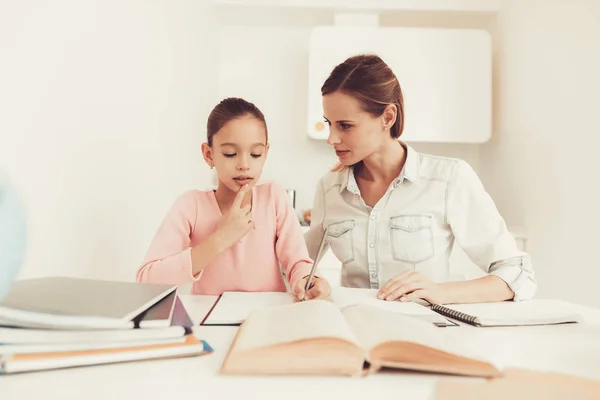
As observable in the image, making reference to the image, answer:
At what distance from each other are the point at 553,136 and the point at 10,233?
Result: 1936 millimetres

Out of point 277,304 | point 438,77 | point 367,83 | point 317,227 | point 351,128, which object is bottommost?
point 277,304

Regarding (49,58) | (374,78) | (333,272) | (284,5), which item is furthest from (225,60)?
(49,58)

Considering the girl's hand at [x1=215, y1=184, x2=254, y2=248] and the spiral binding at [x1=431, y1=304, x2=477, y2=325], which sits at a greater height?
the girl's hand at [x1=215, y1=184, x2=254, y2=248]

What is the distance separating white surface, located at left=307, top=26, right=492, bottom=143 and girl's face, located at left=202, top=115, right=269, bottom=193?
135 cm

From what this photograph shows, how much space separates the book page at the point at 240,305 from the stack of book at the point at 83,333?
0.16 m

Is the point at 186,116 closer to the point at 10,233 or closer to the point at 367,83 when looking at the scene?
the point at 367,83

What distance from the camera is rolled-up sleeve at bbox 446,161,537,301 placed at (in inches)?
43.3

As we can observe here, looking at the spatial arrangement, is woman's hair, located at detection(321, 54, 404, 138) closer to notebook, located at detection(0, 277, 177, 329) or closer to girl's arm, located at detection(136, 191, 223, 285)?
girl's arm, located at detection(136, 191, 223, 285)

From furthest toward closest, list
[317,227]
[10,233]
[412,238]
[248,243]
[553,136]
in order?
1. [553,136]
2. [317,227]
3. [412,238]
4. [248,243]
5. [10,233]

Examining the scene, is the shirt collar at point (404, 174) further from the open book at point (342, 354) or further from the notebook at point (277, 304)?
the open book at point (342, 354)

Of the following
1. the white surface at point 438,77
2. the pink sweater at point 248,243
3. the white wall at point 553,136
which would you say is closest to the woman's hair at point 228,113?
the pink sweater at point 248,243

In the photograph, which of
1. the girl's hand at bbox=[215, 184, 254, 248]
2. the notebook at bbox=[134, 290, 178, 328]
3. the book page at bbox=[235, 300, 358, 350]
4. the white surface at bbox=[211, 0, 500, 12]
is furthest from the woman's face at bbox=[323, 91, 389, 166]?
the white surface at bbox=[211, 0, 500, 12]

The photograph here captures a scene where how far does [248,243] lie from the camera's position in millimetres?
1188

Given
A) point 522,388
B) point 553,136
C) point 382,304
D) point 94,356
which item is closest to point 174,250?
point 382,304
